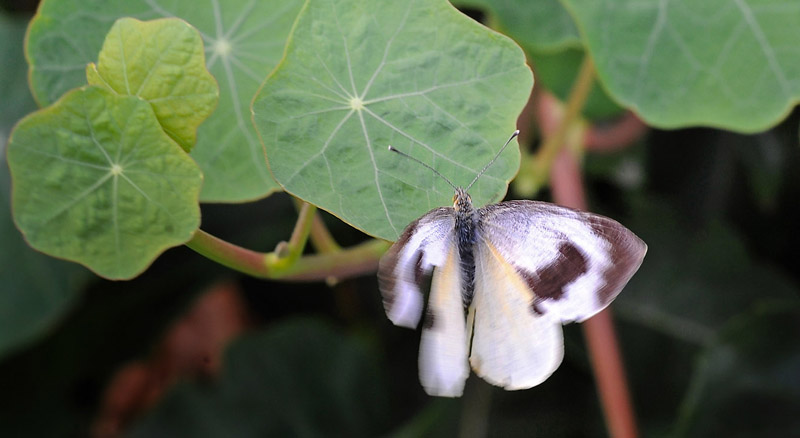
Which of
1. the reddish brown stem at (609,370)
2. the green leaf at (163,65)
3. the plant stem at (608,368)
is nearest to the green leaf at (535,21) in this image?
the plant stem at (608,368)

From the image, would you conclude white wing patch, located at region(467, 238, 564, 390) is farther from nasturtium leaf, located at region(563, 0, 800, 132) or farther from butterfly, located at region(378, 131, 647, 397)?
nasturtium leaf, located at region(563, 0, 800, 132)

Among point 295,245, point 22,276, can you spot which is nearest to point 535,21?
point 295,245

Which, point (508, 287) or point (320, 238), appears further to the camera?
point (320, 238)

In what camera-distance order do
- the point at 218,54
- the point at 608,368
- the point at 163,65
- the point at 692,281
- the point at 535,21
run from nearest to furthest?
the point at 163,65
the point at 218,54
the point at 535,21
the point at 608,368
the point at 692,281

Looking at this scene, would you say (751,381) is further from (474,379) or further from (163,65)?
(163,65)

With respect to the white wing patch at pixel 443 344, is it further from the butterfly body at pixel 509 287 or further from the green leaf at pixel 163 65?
the green leaf at pixel 163 65

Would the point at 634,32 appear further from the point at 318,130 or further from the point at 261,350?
the point at 261,350

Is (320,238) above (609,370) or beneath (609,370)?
above
